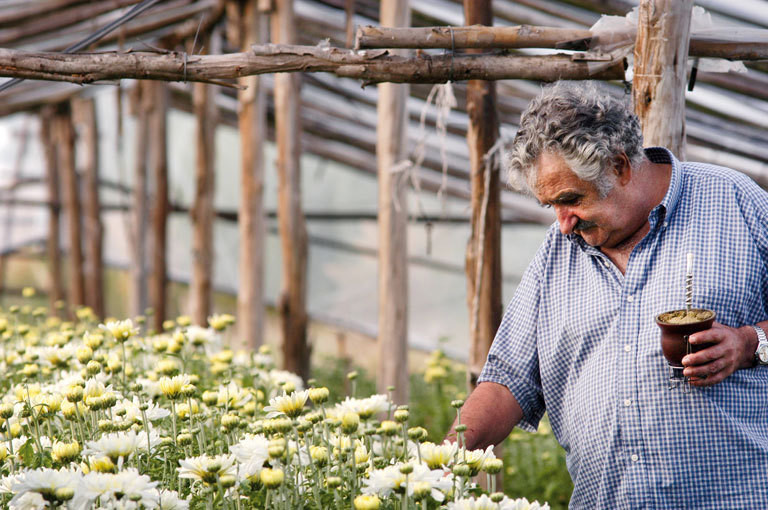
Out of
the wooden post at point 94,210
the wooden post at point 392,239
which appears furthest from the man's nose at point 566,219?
the wooden post at point 94,210

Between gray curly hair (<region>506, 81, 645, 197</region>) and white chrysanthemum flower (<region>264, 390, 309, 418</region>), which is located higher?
gray curly hair (<region>506, 81, 645, 197</region>)

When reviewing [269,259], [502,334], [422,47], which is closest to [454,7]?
[422,47]

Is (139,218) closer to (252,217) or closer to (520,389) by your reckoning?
(252,217)

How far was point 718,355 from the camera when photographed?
5.80 feet

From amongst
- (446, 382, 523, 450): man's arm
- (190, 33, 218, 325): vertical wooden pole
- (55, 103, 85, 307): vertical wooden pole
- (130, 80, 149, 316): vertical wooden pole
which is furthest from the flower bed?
(55, 103, 85, 307): vertical wooden pole

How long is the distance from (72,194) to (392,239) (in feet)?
21.2

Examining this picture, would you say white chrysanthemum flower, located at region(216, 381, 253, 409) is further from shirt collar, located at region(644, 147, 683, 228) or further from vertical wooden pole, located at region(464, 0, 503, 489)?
vertical wooden pole, located at region(464, 0, 503, 489)

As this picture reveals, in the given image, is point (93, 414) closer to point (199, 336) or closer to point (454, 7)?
point (199, 336)

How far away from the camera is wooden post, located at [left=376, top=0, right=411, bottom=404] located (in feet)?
14.0

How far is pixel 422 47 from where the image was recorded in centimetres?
262

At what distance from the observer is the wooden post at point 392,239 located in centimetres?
426

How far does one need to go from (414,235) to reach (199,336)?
19.6ft

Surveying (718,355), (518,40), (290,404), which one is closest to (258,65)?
(518,40)

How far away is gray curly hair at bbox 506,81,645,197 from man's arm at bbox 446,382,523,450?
55cm
